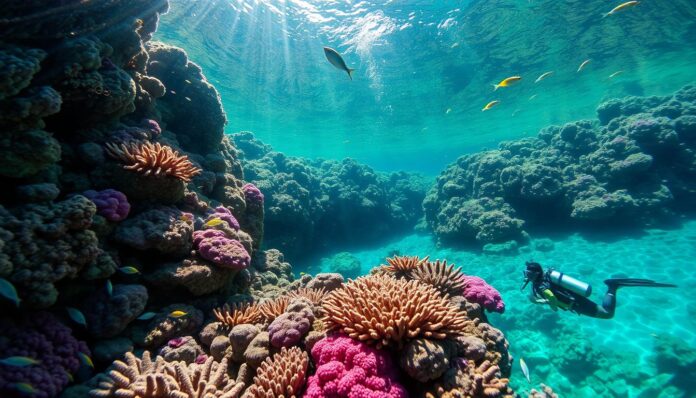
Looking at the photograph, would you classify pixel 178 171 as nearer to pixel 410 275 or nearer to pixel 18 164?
pixel 18 164

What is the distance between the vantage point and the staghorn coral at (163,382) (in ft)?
9.13

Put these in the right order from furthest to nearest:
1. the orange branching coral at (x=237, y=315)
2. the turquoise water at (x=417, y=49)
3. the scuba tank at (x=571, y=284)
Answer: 1. the turquoise water at (x=417, y=49)
2. the scuba tank at (x=571, y=284)
3. the orange branching coral at (x=237, y=315)

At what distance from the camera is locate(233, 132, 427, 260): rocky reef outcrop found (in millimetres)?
16000

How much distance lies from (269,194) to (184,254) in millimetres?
11394

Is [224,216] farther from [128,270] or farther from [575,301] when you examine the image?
[575,301]

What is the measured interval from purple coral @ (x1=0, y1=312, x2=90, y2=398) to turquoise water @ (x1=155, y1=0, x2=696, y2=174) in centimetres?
1764

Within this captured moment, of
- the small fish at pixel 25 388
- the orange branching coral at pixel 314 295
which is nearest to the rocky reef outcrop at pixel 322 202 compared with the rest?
the orange branching coral at pixel 314 295

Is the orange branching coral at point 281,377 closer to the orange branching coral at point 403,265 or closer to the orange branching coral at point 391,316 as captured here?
the orange branching coral at point 391,316

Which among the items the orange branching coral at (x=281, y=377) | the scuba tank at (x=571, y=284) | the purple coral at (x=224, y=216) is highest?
the purple coral at (x=224, y=216)

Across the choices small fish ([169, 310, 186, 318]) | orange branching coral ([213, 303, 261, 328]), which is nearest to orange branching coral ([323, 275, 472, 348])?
orange branching coral ([213, 303, 261, 328])

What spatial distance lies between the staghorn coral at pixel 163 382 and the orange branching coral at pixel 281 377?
0.72 feet

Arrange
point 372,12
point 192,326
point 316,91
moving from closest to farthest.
Result: 1. point 192,326
2. point 372,12
3. point 316,91

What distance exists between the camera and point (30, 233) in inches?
131

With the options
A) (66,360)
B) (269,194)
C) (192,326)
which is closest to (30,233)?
(66,360)
